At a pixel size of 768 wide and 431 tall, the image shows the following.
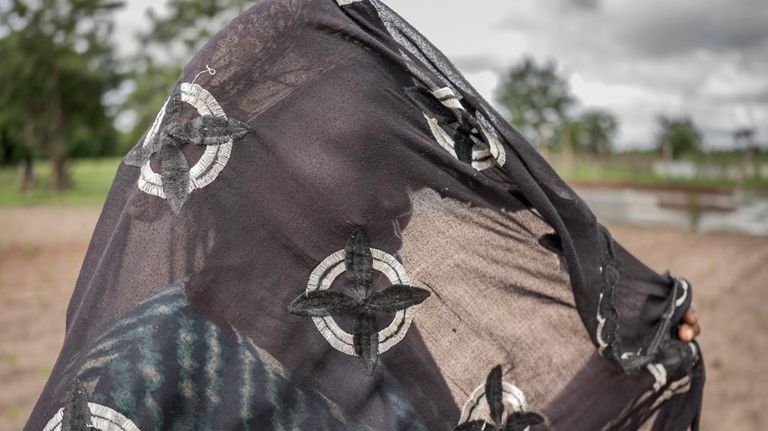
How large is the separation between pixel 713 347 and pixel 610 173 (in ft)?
113

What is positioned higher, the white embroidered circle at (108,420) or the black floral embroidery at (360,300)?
the black floral embroidery at (360,300)

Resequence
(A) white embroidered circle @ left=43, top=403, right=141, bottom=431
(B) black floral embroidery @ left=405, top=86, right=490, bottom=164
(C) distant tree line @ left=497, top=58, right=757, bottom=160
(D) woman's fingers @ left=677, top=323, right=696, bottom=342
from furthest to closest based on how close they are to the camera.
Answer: (C) distant tree line @ left=497, top=58, right=757, bottom=160 < (D) woman's fingers @ left=677, top=323, right=696, bottom=342 < (B) black floral embroidery @ left=405, top=86, right=490, bottom=164 < (A) white embroidered circle @ left=43, top=403, right=141, bottom=431

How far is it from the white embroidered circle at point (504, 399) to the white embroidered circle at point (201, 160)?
2.46 ft

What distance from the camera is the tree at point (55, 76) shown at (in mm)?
22391

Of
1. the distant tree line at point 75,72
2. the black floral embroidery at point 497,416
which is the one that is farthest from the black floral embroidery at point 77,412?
the distant tree line at point 75,72

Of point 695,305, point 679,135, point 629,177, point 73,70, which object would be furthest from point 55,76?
point 679,135

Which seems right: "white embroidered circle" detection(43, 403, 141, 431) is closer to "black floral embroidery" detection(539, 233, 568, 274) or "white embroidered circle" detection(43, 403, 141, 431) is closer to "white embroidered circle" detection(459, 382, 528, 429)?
"white embroidered circle" detection(459, 382, 528, 429)

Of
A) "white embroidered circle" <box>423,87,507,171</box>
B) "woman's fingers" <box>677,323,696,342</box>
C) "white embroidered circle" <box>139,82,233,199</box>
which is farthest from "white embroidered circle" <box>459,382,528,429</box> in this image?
"white embroidered circle" <box>139,82,233,199</box>

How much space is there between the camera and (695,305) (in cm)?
679

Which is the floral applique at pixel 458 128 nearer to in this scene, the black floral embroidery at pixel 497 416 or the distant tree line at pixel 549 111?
the black floral embroidery at pixel 497 416

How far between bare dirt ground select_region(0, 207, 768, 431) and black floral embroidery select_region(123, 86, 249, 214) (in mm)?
3337

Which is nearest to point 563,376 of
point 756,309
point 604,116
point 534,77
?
point 756,309

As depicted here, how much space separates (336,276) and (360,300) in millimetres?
71

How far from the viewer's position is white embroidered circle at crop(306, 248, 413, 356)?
1292 millimetres
